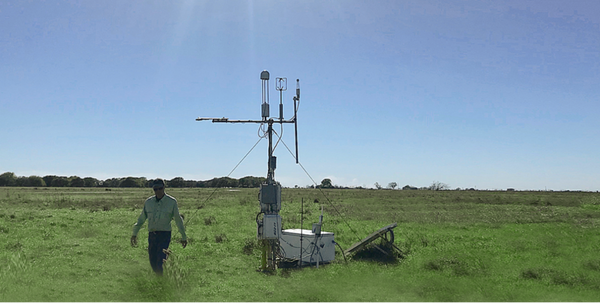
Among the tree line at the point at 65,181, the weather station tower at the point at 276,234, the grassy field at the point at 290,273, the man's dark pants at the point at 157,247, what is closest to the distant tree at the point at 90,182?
the tree line at the point at 65,181

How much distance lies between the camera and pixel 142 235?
1895cm

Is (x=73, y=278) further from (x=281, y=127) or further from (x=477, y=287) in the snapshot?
(x=477, y=287)

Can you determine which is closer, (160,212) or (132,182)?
(160,212)

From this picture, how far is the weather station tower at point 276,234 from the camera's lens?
11.4 metres

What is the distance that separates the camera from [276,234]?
11391 mm

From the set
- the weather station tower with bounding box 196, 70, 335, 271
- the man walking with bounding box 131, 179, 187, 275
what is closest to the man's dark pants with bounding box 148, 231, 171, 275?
the man walking with bounding box 131, 179, 187, 275

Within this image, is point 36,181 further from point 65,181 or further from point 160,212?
point 160,212

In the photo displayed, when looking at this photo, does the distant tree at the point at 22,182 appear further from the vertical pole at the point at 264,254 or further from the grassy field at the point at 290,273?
the vertical pole at the point at 264,254

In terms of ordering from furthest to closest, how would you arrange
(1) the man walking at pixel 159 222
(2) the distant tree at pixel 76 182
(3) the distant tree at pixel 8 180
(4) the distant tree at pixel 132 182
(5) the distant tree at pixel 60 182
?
1. (4) the distant tree at pixel 132 182
2. (2) the distant tree at pixel 76 182
3. (5) the distant tree at pixel 60 182
4. (3) the distant tree at pixel 8 180
5. (1) the man walking at pixel 159 222

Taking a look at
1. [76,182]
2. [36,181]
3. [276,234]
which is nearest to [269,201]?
[276,234]

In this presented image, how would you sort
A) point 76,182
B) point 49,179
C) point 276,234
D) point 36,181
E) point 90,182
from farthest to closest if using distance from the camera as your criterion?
point 90,182 < point 49,179 < point 76,182 < point 36,181 < point 276,234

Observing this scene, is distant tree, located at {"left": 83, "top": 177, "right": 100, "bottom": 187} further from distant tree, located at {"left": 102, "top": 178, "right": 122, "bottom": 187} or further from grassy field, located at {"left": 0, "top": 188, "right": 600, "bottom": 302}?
grassy field, located at {"left": 0, "top": 188, "right": 600, "bottom": 302}

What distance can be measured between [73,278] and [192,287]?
10.2ft

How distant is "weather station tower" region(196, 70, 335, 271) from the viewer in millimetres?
11383
